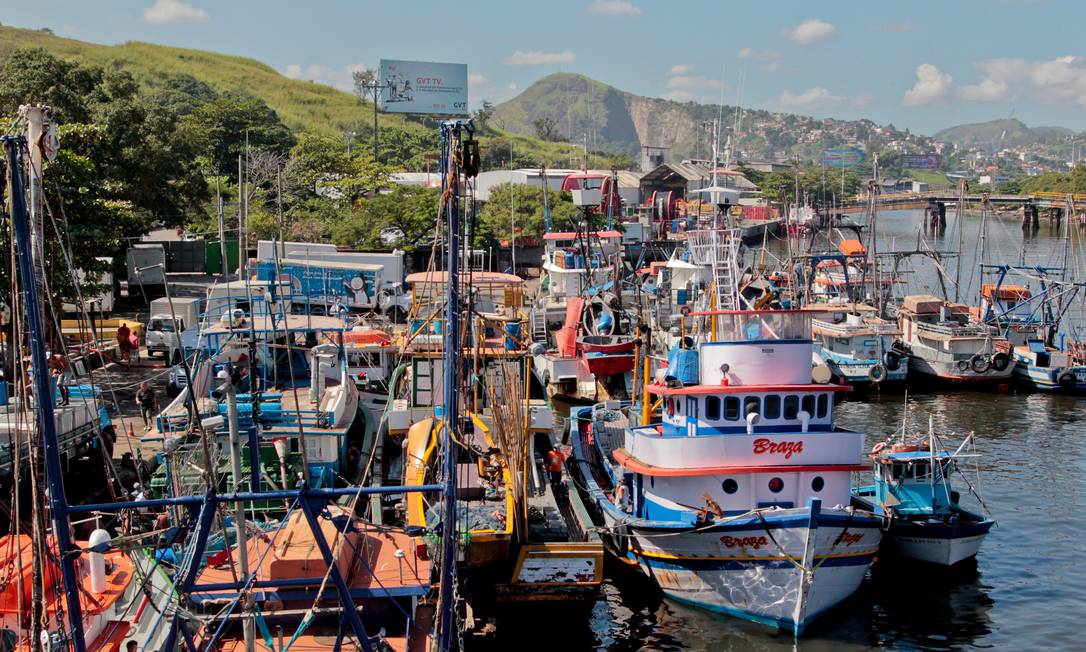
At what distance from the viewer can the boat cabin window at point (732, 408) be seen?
19422 millimetres

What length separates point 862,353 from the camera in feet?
133

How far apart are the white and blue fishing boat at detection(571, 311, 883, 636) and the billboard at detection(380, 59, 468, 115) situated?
82.8 meters

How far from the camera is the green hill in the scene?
11612cm

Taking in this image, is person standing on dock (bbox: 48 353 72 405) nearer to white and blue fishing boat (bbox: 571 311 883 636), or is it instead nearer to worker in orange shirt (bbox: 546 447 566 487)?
worker in orange shirt (bbox: 546 447 566 487)

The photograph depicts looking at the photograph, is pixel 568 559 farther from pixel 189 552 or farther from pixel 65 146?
pixel 65 146

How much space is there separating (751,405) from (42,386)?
12.2 m

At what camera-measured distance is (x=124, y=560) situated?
1664 centimetres

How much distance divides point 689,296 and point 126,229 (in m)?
22.6

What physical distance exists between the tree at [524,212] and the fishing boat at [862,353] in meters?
27.1

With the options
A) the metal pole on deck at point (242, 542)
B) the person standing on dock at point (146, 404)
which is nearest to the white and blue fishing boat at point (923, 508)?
the metal pole on deck at point (242, 542)

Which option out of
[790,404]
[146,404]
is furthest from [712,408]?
[146,404]

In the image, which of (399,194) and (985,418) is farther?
(399,194)

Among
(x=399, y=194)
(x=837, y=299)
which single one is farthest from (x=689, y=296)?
(x=399, y=194)

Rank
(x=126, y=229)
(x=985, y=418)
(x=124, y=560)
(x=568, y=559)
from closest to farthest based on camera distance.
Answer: (x=124, y=560) < (x=568, y=559) < (x=985, y=418) < (x=126, y=229)
